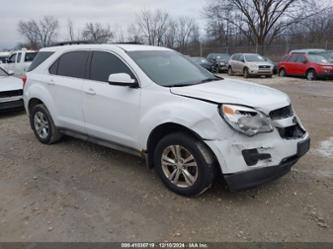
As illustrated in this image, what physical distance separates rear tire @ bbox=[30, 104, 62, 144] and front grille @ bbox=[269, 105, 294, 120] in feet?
11.7

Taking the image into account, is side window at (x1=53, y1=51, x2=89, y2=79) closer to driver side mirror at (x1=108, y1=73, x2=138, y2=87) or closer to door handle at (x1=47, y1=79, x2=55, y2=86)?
door handle at (x1=47, y1=79, x2=55, y2=86)

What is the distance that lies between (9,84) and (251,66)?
1453 cm

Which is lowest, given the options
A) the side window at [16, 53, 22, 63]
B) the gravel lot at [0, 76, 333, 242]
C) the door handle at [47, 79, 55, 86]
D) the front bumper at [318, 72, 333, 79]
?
the gravel lot at [0, 76, 333, 242]

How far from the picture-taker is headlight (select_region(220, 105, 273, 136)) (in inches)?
122

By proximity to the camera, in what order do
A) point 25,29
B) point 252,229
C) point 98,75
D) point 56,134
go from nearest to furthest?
point 252,229 < point 98,75 < point 56,134 < point 25,29

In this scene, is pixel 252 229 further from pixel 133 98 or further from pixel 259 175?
pixel 133 98

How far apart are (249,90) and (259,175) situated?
3.54ft

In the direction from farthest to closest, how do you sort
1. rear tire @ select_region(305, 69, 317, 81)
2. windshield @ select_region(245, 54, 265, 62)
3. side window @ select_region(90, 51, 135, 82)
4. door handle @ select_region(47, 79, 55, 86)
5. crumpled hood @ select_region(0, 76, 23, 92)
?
windshield @ select_region(245, 54, 265, 62) < rear tire @ select_region(305, 69, 317, 81) < crumpled hood @ select_region(0, 76, 23, 92) < door handle @ select_region(47, 79, 55, 86) < side window @ select_region(90, 51, 135, 82)

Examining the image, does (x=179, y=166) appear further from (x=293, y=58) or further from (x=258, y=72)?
(x=293, y=58)

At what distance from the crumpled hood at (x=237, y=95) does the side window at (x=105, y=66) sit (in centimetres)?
95

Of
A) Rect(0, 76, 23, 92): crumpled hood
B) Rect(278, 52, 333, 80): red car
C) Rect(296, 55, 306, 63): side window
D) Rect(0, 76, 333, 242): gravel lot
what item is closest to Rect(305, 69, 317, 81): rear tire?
Rect(278, 52, 333, 80): red car

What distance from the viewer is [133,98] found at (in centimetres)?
383

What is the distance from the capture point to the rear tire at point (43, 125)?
5270 mm

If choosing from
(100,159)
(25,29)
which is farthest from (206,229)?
(25,29)
